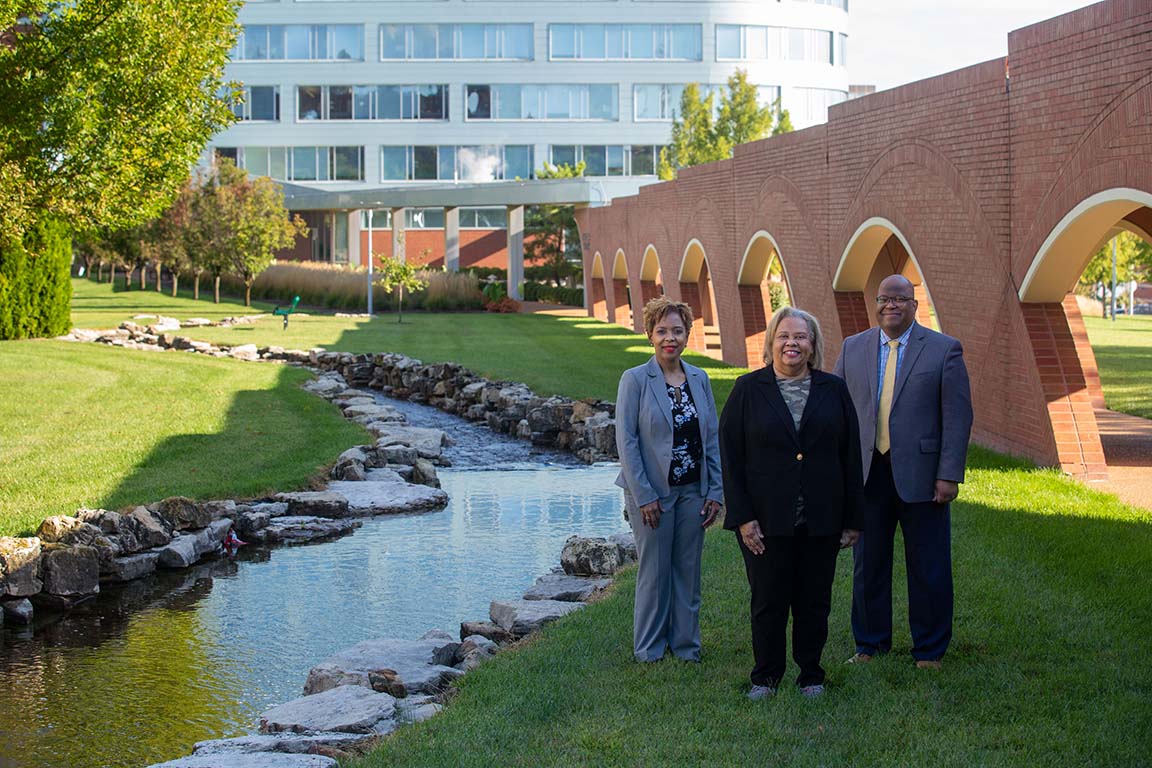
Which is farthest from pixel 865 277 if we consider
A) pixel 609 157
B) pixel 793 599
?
pixel 609 157

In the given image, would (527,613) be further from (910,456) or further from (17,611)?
(17,611)

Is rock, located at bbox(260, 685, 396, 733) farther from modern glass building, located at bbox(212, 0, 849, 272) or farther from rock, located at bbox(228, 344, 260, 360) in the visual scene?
modern glass building, located at bbox(212, 0, 849, 272)

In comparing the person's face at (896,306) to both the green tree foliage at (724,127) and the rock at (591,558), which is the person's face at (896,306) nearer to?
the rock at (591,558)

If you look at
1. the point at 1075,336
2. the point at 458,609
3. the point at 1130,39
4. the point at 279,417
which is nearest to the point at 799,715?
the point at 458,609

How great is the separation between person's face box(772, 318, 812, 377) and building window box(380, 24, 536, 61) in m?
65.3

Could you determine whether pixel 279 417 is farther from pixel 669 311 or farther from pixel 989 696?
pixel 989 696

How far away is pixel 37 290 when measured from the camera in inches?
1172

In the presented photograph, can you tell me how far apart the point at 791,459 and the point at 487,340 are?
2803 centimetres

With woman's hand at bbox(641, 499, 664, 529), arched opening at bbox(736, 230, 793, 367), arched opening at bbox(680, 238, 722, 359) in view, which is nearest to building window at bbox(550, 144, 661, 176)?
arched opening at bbox(680, 238, 722, 359)

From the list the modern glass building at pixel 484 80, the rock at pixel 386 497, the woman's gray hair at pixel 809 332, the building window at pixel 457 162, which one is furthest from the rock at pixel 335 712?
the building window at pixel 457 162

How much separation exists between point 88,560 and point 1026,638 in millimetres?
7459

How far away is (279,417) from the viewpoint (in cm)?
1931

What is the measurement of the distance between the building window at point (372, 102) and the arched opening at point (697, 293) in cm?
3551

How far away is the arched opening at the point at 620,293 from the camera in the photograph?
44188 millimetres
